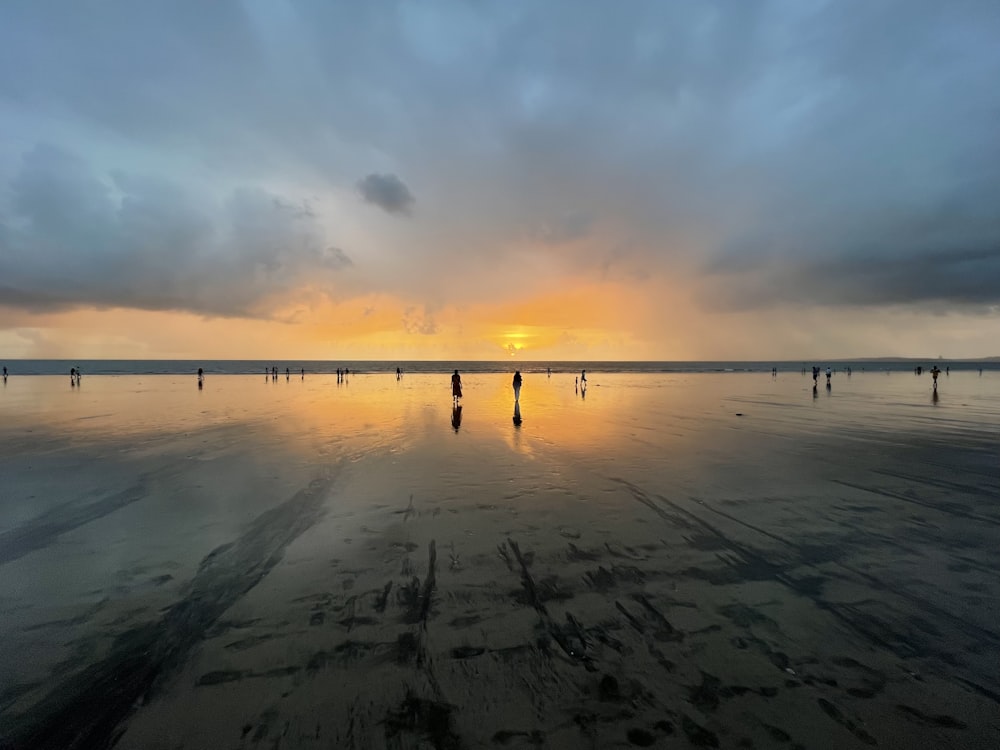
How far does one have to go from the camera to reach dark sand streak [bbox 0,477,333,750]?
12.9 ft

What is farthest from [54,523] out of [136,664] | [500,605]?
[500,605]

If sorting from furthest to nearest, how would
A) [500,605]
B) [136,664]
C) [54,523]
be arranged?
[54,523] < [500,605] < [136,664]

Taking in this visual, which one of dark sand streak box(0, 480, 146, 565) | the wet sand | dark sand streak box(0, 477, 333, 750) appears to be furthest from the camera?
dark sand streak box(0, 480, 146, 565)

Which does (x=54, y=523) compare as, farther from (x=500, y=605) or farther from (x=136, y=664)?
(x=500, y=605)

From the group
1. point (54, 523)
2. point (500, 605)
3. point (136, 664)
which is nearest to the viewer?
point (136, 664)

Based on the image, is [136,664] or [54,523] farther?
[54,523]

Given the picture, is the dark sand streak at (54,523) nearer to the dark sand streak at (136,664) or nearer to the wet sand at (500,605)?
the wet sand at (500,605)

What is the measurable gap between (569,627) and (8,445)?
22.5 metres

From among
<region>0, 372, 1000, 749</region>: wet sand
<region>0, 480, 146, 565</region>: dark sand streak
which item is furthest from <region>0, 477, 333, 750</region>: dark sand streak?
<region>0, 480, 146, 565</region>: dark sand streak

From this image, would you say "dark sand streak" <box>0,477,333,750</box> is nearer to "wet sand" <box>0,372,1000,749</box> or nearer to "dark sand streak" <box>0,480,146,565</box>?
"wet sand" <box>0,372,1000,749</box>

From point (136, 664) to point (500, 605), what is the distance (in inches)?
157

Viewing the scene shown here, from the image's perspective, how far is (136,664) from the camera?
4836mm

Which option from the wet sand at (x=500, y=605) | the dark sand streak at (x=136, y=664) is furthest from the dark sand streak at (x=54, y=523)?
the dark sand streak at (x=136, y=664)

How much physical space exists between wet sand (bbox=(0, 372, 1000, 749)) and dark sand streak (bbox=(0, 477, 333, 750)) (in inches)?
1.2
